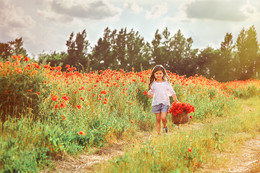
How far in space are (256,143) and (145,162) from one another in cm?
338

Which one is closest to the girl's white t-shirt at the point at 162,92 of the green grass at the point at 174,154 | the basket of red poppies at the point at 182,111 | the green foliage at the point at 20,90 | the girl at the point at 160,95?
the girl at the point at 160,95

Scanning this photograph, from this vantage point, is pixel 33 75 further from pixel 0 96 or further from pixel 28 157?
pixel 28 157

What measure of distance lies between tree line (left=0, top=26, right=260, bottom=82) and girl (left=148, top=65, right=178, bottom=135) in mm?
18720

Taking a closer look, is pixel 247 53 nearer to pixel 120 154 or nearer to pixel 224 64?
pixel 224 64

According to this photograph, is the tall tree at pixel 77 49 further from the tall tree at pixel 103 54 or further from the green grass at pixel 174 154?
the green grass at pixel 174 154

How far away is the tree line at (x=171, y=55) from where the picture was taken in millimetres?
24953

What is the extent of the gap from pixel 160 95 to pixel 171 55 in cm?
2155

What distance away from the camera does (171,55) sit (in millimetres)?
26562

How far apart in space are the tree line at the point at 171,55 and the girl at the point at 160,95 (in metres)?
18.7

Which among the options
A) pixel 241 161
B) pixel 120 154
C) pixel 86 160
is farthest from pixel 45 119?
pixel 241 161

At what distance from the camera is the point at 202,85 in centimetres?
1095

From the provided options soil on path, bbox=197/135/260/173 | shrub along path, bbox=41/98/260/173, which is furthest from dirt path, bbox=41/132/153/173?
soil on path, bbox=197/135/260/173

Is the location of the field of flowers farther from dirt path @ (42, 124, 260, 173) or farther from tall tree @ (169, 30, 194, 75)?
tall tree @ (169, 30, 194, 75)

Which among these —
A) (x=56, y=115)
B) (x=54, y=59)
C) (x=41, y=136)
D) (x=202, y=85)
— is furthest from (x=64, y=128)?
(x=54, y=59)
